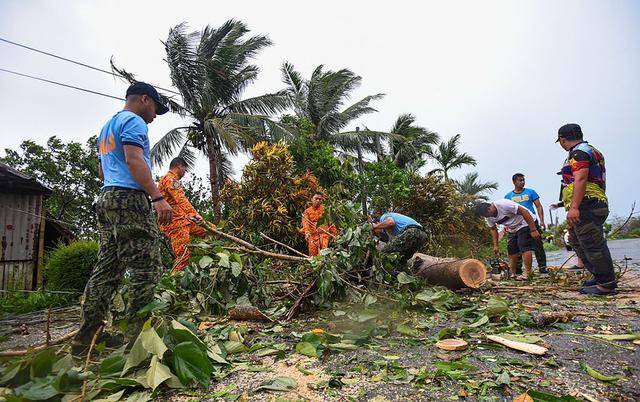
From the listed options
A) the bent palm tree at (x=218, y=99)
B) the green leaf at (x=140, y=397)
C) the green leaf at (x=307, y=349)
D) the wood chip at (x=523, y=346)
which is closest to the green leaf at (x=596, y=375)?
the wood chip at (x=523, y=346)

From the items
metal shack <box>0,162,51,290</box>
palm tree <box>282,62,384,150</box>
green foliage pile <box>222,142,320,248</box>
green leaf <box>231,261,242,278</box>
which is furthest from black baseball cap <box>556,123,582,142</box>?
palm tree <box>282,62,384,150</box>

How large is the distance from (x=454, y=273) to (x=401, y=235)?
2.23ft

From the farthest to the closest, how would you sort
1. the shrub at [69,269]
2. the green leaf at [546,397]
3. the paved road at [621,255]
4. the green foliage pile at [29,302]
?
the paved road at [621,255] → the shrub at [69,269] → the green foliage pile at [29,302] → the green leaf at [546,397]

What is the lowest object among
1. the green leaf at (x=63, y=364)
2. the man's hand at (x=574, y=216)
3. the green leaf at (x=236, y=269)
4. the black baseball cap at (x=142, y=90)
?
the green leaf at (x=63, y=364)

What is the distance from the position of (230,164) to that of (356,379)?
Result: 13789mm

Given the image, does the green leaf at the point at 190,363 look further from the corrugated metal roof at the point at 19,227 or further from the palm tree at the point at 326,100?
the palm tree at the point at 326,100

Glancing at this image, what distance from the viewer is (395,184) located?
11.4 metres

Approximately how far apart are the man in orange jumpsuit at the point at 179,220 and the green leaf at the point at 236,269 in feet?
2.21

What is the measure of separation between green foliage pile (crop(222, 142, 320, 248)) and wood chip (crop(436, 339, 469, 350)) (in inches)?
267

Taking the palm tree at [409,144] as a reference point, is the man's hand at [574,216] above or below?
below

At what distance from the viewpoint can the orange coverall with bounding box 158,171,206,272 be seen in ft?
13.6

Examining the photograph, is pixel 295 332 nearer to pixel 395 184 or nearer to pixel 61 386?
pixel 61 386

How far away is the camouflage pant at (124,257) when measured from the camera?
224cm

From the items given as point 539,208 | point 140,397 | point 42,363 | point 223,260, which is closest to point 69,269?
point 223,260
